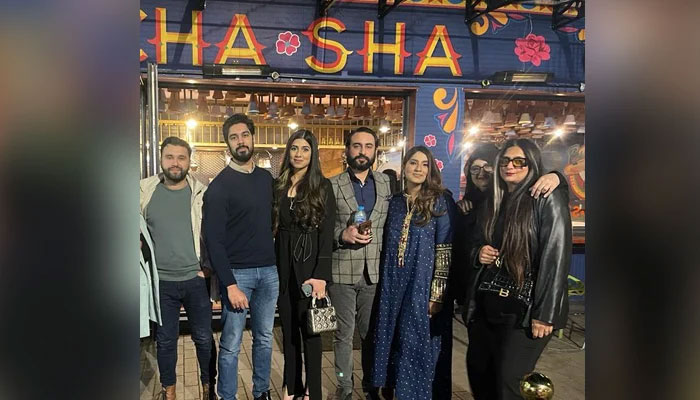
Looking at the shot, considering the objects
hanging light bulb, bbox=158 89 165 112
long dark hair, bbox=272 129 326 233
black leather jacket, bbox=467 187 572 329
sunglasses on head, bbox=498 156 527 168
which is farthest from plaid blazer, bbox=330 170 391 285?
hanging light bulb, bbox=158 89 165 112

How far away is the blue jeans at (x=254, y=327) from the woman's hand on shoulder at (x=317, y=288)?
22 cm

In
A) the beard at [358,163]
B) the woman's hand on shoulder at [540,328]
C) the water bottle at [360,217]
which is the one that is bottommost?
the woman's hand on shoulder at [540,328]

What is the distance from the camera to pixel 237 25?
14.0ft

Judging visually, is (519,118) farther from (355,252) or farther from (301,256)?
(301,256)

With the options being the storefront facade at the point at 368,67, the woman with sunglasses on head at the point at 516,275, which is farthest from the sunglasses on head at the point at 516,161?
the storefront facade at the point at 368,67

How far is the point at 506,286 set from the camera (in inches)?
85.3

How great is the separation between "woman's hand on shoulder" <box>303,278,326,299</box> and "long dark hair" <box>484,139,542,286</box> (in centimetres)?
94

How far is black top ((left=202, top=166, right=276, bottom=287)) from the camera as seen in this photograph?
2465 mm

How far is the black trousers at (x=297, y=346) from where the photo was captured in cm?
253

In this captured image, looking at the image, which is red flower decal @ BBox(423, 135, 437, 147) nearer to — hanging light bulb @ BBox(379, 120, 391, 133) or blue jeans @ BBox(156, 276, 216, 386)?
hanging light bulb @ BBox(379, 120, 391, 133)

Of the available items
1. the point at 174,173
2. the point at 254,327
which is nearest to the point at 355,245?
the point at 254,327

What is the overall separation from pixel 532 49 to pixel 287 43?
8.53 feet

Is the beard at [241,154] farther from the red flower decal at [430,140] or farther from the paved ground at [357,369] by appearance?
the red flower decal at [430,140]
